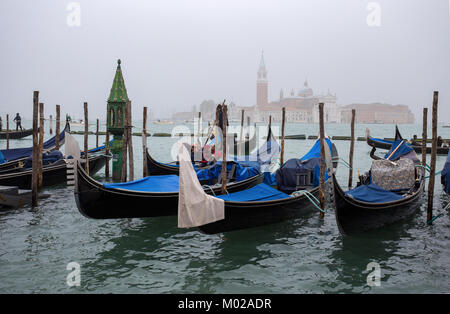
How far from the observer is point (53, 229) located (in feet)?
22.2

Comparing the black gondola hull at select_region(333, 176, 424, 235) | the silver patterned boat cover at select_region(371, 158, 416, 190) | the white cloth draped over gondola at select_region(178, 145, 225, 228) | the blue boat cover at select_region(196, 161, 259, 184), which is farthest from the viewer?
the blue boat cover at select_region(196, 161, 259, 184)

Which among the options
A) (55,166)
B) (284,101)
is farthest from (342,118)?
(55,166)

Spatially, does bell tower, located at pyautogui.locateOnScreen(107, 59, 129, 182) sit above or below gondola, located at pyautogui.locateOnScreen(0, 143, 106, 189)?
above

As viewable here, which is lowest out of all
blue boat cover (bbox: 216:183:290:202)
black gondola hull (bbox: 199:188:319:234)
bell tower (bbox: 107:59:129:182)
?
black gondola hull (bbox: 199:188:319:234)

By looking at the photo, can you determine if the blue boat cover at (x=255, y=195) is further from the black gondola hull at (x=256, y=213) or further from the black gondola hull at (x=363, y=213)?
the black gondola hull at (x=363, y=213)

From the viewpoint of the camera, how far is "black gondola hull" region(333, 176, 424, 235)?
593 cm

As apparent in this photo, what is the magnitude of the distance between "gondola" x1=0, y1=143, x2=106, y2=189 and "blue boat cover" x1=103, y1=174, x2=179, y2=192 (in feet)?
9.75

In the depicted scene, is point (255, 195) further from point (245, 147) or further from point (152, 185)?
point (245, 147)

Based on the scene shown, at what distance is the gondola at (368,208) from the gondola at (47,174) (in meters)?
5.73

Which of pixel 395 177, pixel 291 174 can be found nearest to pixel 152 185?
pixel 291 174

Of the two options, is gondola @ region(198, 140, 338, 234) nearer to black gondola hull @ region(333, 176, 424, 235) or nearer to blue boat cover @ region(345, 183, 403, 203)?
blue boat cover @ region(345, 183, 403, 203)

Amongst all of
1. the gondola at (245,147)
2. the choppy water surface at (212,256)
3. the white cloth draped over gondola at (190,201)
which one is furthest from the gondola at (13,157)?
the gondola at (245,147)

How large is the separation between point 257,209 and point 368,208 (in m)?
1.65

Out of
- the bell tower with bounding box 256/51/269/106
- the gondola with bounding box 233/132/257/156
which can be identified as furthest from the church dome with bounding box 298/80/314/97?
the gondola with bounding box 233/132/257/156
